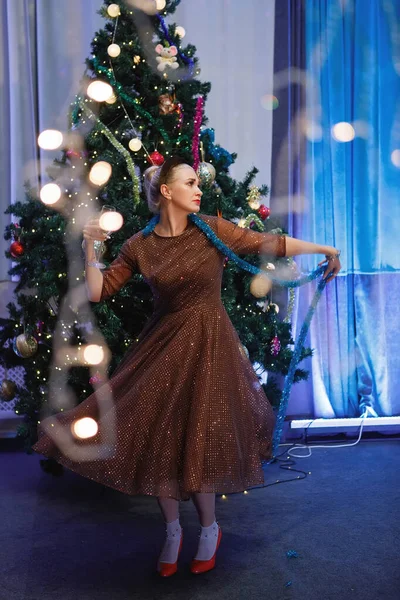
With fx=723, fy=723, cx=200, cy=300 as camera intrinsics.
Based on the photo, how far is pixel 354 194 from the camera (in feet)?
14.6

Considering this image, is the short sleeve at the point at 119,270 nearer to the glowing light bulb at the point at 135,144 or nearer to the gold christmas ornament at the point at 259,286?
the glowing light bulb at the point at 135,144

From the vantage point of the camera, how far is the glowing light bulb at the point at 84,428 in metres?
2.38

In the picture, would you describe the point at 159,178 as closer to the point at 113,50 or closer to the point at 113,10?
the point at 113,50

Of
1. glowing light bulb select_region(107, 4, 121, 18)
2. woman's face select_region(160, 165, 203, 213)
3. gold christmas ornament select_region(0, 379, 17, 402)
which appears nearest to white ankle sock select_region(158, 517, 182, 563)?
woman's face select_region(160, 165, 203, 213)

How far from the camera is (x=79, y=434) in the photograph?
2396 mm

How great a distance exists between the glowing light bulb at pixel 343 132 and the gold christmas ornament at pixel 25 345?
227 centimetres

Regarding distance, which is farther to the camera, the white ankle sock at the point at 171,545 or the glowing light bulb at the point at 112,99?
the glowing light bulb at the point at 112,99

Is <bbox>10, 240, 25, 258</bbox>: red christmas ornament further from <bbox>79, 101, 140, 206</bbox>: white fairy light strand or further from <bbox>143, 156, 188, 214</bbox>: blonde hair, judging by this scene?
<bbox>143, 156, 188, 214</bbox>: blonde hair

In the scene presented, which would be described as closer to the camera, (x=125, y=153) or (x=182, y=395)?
(x=182, y=395)

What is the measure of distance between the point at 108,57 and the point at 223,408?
6.00 ft

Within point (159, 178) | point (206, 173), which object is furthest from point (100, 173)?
point (159, 178)

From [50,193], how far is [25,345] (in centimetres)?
71

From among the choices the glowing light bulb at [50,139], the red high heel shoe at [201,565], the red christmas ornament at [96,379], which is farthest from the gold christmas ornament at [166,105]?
the red high heel shoe at [201,565]

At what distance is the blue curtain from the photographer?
443 centimetres
